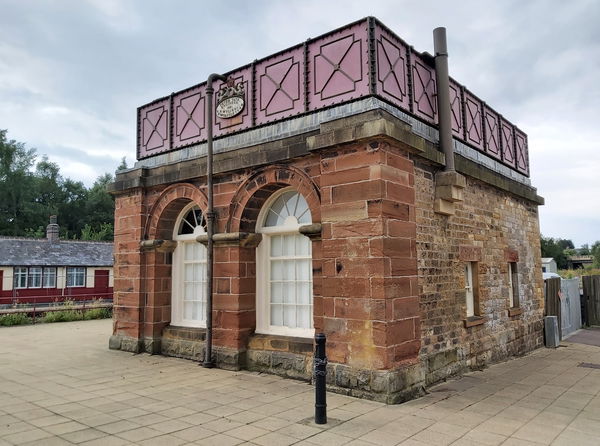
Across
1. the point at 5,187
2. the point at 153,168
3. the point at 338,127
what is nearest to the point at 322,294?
the point at 338,127

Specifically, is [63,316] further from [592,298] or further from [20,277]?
[592,298]

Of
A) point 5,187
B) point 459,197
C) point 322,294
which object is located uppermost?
point 5,187

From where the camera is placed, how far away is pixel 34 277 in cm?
2530

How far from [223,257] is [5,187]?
41691 mm

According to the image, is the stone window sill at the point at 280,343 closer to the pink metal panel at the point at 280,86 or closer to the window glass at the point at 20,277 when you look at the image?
the pink metal panel at the point at 280,86

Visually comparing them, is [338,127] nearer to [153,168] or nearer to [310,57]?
[310,57]

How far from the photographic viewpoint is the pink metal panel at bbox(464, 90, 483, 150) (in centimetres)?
922

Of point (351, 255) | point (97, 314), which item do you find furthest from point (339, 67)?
point (97, 314)

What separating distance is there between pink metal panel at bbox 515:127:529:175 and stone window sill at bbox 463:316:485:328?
5100 millimetres

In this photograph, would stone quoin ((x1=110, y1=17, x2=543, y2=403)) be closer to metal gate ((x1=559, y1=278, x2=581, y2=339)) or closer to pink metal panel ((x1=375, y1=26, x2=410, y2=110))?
pink metal panel ((x1=375, y1=26, x2=410, y2=110))

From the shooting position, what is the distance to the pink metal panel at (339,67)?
21.8 ft

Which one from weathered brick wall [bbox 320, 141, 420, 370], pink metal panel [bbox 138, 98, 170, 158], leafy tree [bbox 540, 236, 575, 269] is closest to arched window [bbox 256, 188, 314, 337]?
weathered brick wall [bbox 320, 141, 420, 370]

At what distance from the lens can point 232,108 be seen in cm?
856

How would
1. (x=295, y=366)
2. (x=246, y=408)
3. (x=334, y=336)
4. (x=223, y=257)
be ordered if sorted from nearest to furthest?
(x=246, y=408), (x=334, y=336), (x=295, y=366), (x=223, y=257)
